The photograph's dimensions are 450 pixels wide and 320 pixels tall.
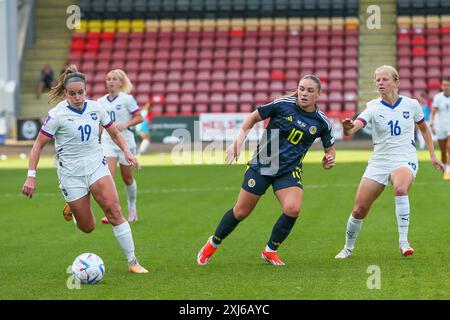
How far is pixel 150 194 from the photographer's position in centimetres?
1877

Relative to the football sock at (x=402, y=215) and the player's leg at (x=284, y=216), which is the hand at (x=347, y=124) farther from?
the football sock at (x=402, y=215)

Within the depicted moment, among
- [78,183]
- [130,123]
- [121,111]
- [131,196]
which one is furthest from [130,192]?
[78,183]

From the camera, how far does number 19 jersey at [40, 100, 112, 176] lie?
9203mm

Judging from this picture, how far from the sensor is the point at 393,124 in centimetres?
1023

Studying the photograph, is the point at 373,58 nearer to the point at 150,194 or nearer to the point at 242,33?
the point at 242,33

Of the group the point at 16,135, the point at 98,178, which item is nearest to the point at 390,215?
the point at 98,178

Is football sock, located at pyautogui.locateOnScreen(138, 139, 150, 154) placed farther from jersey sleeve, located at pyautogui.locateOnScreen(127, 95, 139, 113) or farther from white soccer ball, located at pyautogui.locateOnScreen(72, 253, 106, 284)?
white soccer ball, located at pyautogui.locateOnScreen(72, 253, 106, 284)

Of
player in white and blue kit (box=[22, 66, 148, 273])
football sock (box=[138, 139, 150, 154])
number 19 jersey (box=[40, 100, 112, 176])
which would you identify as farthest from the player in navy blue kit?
football sock (box=[138, 139, 150, 154])

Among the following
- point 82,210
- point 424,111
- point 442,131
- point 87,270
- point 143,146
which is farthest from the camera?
point 424,111

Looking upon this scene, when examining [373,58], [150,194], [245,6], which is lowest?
[150,194]

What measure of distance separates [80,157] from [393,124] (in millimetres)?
3594

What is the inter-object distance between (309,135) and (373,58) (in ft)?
112

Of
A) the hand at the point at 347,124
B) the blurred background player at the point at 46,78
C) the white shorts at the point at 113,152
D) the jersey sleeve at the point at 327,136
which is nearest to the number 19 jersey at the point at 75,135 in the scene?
the jersey sleeve at the point at 327,136

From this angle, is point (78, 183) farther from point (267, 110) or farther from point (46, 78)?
point (46, 78)
